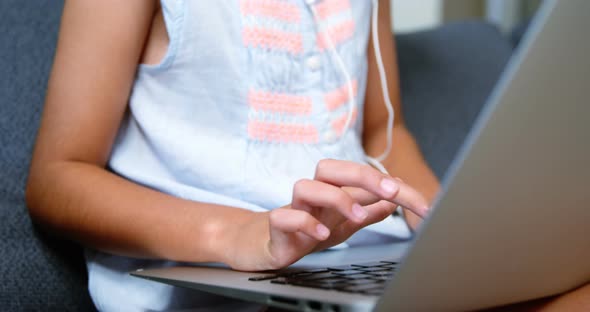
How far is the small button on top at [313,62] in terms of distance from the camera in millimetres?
787

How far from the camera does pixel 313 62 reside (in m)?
0.79

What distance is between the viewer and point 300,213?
0.48 meters

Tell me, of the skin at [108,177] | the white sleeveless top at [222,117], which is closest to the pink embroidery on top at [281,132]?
the white sleeveless top at [222,117]

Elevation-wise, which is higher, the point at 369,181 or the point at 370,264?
the point at 369,181

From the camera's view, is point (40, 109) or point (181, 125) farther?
point (40, 109)

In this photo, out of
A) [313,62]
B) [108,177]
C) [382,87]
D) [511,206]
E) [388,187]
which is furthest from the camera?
[382,87]

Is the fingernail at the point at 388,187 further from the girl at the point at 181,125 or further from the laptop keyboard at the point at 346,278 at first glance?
the girl at the point at 181,125

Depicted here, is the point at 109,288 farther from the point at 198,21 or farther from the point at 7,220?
the point at 198,21

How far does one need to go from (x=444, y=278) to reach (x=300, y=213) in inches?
5.2

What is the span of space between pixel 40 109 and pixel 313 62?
37 centimetres

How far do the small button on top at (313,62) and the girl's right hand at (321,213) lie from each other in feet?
0.84

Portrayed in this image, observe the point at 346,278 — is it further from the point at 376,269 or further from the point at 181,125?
the point at 181,125

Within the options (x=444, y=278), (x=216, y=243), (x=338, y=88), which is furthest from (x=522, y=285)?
(x=338, y=88)

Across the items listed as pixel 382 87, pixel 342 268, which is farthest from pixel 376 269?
pixel 382 87
